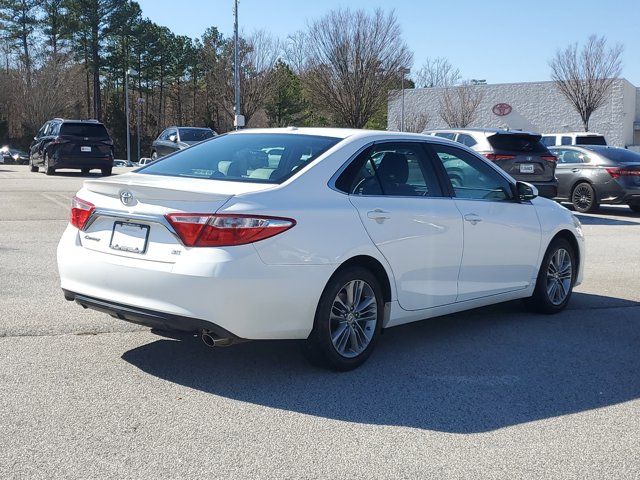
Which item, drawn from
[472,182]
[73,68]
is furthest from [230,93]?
Result: [472,182]

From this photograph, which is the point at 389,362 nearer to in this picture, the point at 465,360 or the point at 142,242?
the point at 465,360

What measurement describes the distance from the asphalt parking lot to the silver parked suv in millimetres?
8537

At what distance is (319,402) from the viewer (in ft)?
15.4

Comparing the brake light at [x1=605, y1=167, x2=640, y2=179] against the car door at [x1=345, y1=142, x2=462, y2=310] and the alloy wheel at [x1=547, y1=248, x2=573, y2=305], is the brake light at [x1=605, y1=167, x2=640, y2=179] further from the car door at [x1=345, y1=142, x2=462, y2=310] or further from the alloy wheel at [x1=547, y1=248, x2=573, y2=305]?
the car door at [x1=345, y1=142, x2=462, y2=310]

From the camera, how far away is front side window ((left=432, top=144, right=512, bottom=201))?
6332 millimetres

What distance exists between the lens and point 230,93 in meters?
52.3

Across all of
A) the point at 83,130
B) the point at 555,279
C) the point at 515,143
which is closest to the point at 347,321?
the point at 555,279

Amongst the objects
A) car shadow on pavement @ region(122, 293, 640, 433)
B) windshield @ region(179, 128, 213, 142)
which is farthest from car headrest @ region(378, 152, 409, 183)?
windshield @ region(179, 128, 213, 142)

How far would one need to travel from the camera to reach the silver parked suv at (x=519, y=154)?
1537cm

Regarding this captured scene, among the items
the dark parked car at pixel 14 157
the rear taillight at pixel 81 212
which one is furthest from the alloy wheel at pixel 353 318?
the dark parked car at pixel 14 157

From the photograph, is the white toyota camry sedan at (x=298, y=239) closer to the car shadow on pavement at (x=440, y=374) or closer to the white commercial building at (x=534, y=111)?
the car shadow on pavement at (x=440, y=374)

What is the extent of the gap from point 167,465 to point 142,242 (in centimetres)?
157

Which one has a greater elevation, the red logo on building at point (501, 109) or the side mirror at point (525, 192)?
the red logo on building at point (501, 109)

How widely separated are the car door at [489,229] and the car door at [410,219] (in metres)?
0.18
